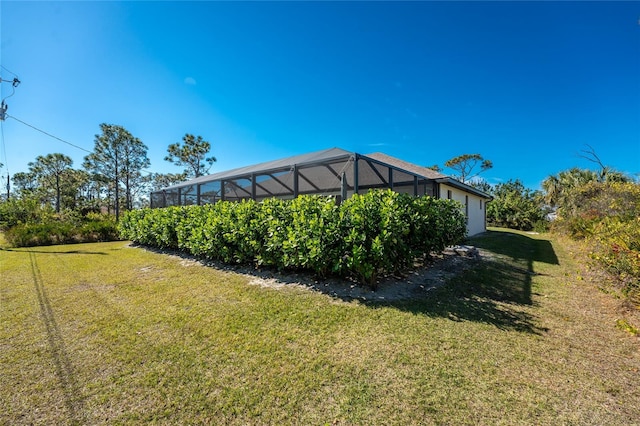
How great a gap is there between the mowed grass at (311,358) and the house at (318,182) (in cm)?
275

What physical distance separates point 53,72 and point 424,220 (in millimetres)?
14276

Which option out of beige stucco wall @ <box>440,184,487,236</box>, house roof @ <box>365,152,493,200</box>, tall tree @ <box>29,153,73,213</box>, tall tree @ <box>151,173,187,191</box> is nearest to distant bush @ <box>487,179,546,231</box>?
beige stucco wall @ <box>440,184,487,236</box>

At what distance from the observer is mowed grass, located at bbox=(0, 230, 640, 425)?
1764 millimetres

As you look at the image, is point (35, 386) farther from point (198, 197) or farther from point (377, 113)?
point (377, 113)

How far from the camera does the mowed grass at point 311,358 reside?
1.76 metres

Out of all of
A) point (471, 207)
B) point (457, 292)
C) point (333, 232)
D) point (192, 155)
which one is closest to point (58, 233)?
point (333, 232)

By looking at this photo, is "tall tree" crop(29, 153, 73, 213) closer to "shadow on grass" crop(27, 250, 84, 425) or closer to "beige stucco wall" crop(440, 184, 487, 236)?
"shadow on grass" crop(27, 250, 84, 425)

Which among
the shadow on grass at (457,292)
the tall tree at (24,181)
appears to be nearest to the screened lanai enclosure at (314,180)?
the shadow on grass at (457,292)

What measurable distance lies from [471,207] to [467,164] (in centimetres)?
2231

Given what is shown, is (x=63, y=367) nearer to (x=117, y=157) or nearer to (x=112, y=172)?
(x=117, y=157)

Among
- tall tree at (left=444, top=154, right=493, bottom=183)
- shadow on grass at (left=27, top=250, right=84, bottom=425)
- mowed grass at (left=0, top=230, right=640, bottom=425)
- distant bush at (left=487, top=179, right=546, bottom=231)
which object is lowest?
shadow on grass at (left=27, top=250, right=84, bottom=425)

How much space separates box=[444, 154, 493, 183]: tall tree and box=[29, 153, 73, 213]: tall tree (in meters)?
48.8

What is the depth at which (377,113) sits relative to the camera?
1341 cm

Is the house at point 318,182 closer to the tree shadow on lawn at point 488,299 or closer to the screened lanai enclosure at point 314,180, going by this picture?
the screened lanai enclosure at point 314,180
